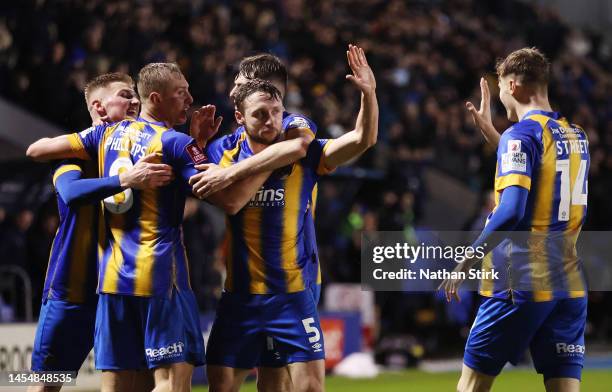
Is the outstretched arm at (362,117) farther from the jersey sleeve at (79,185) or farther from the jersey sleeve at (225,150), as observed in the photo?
the jersey sleeve at (79,185)

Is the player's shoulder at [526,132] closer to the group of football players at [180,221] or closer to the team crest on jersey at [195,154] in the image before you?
the group of football players at [180,221]

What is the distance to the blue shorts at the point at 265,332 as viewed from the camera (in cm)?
564

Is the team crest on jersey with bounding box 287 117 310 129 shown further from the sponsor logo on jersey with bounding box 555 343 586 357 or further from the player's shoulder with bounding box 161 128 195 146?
the sponsor logo on jersey with bounding box 555 343 586 357

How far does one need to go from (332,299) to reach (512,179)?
8576 mm

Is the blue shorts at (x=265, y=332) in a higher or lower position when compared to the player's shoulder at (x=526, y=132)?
lower

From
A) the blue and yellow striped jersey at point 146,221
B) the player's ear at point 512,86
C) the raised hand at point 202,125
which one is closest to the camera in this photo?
the blue and yellow striped jersey at point 146,221

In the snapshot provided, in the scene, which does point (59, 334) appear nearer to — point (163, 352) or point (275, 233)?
point (163, 352)

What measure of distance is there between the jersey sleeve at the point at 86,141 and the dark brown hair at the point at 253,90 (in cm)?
77

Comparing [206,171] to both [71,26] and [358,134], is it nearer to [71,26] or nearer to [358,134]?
[358,134]

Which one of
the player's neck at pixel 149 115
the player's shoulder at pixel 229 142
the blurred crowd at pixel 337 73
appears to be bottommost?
the player's shoulder at pixel 229 142

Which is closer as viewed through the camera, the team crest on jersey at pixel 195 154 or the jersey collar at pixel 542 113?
the team crest on jersey at pixel 195 154

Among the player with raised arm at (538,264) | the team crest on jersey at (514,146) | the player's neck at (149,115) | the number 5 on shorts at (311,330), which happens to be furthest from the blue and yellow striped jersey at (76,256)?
the team crest on jersey at (514,146)

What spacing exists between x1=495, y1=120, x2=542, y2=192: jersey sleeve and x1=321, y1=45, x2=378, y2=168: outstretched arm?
80 cm

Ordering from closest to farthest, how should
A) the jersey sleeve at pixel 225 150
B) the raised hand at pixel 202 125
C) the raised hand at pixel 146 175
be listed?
1. the raised hand at pixel 146 175
2. the jersey sleeve at pixel 225 150
3. the raised hand at pixel 202 125
